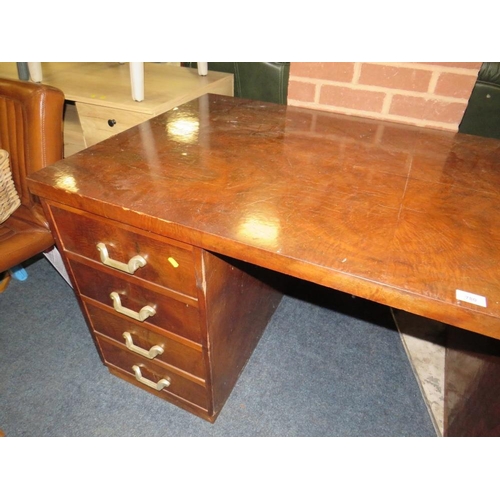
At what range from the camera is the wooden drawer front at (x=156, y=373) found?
3.18ft

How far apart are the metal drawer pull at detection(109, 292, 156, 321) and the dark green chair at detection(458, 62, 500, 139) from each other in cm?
172

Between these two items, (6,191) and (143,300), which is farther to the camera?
(6,191)

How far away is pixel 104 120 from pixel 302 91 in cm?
77

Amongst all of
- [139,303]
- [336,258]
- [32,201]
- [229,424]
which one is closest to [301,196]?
[336,258]

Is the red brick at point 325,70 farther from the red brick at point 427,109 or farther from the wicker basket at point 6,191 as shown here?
the wicker basket at point 6,191

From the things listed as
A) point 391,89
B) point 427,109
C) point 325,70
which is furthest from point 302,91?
point 427,109

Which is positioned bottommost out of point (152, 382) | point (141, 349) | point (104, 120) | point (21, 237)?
point (152, 382)

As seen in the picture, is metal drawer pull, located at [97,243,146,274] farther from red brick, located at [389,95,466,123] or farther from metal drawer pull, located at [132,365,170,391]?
red brick, located at [389,95,466,123]

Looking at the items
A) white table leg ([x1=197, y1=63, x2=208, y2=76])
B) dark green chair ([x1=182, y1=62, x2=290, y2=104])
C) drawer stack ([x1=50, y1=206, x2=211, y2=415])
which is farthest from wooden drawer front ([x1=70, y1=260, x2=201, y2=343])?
dark green chair ([x1=182, y1=62, x2=290, y2=104])

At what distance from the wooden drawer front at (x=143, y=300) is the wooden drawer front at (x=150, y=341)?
41 millimetres

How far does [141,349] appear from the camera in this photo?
0.93 metres

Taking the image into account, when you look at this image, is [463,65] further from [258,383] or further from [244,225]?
[258,383]

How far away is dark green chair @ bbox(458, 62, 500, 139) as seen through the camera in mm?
1578
